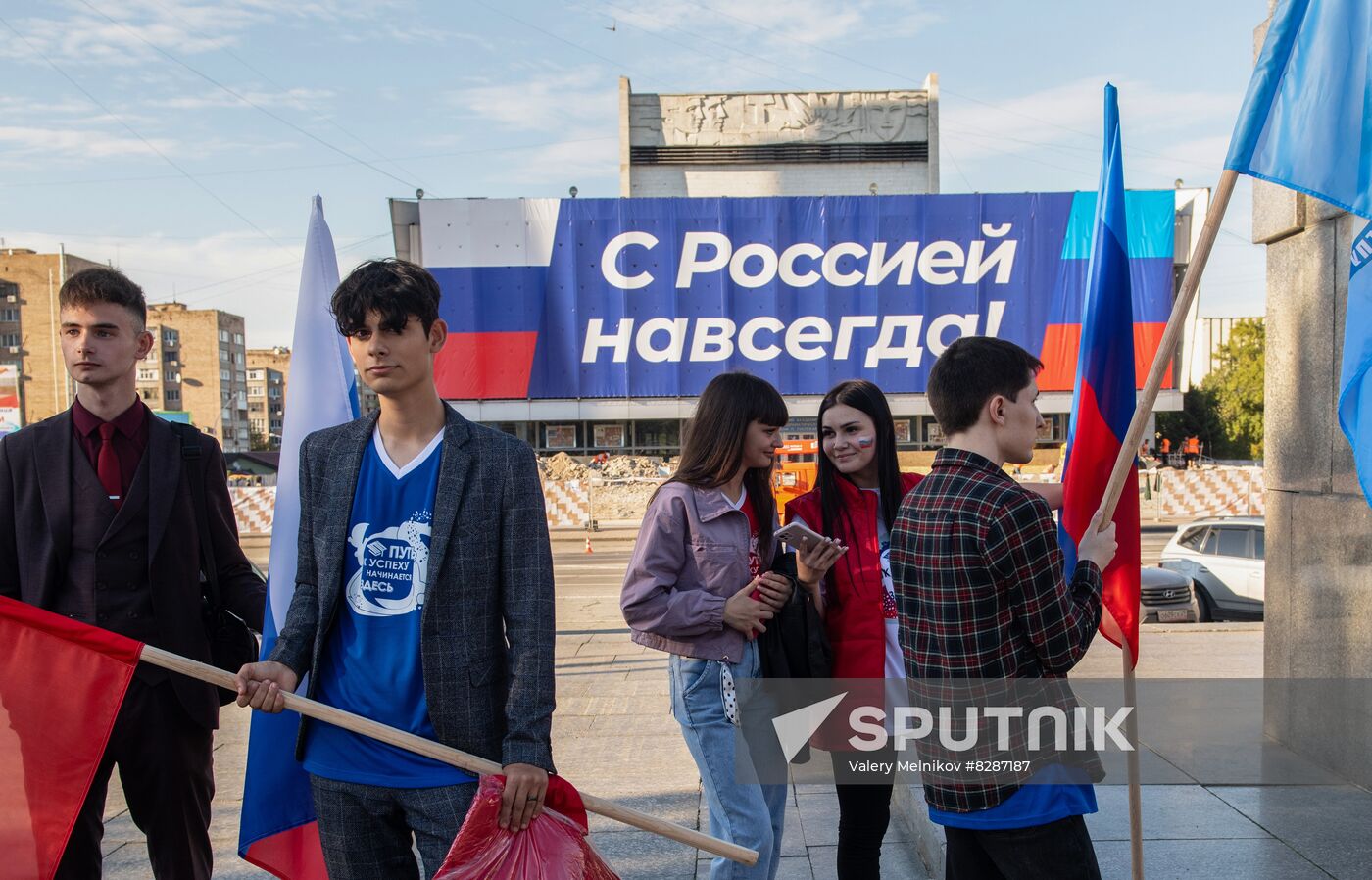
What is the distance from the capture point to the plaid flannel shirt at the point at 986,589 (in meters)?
2.39

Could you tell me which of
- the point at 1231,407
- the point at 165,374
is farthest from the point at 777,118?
the point at 165,374

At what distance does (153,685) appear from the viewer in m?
2.93

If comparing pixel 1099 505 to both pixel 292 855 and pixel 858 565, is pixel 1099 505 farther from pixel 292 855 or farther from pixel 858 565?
pixel 292 855

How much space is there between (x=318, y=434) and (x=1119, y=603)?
8.03 ft

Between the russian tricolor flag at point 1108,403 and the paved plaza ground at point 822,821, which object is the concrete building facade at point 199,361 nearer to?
the paved plaza ground at point 822,821

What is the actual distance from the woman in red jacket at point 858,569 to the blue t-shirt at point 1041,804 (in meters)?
0.83

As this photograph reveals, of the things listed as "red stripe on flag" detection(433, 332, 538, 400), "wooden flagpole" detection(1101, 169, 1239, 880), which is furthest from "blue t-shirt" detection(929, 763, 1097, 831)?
"red stripe on flag" detection(433, 332, 538, 400)

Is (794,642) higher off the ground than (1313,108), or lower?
lower

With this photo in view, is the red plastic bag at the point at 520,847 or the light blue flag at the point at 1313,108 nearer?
the red plastic bag at the point at 520,847

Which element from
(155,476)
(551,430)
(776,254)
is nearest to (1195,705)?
(155,476)

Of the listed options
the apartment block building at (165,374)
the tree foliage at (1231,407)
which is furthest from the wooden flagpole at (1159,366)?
the apartment block building at (165,374)

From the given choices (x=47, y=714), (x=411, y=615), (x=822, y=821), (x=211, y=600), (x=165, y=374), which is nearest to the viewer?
(x=411, y=615)

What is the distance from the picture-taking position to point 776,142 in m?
36.2

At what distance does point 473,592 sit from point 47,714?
116 cm
